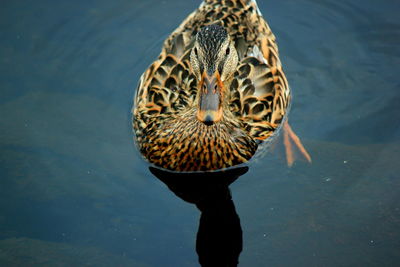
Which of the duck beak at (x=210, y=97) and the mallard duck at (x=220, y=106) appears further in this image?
the mallard duck at (x=220, y=106)

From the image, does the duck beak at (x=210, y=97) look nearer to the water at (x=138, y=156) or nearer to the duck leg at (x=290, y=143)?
the water at (x=138, y=156)

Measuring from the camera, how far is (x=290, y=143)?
6086mm

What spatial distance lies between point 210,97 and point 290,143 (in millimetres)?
1489

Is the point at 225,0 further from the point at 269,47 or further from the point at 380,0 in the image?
the point at 380,0

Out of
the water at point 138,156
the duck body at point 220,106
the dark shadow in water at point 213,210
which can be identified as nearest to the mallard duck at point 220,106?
the duck body at point 220,106

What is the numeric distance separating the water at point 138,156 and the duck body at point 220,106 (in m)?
0.29

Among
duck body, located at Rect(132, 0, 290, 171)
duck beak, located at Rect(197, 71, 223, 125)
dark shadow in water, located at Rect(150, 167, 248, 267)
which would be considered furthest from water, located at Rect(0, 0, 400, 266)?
duck beak, located at Rect(197, 71, 223, 125)

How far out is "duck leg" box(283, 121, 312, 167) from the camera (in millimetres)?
5953

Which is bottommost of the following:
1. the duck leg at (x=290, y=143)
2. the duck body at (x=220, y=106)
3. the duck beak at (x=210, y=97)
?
the duck leg at (x=290, y=143)

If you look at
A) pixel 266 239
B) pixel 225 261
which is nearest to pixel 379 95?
pixel 266 239

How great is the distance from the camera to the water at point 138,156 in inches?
205

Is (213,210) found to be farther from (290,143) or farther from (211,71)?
(211,71)

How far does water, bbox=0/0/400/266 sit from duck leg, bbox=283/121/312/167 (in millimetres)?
76

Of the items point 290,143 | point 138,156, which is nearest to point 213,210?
point 138,156
